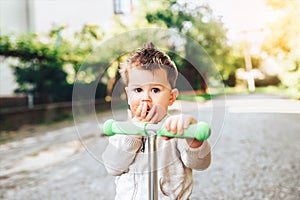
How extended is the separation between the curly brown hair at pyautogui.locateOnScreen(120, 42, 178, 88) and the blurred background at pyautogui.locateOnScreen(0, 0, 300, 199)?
1.9 inches

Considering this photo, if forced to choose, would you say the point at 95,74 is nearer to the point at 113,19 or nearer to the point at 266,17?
the point at 266,17

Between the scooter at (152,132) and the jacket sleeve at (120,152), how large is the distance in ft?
0.15

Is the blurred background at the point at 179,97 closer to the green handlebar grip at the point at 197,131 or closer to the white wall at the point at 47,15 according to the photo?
the white wall at the point at 47,15

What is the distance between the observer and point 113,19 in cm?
497

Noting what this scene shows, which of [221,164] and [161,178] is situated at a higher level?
[161,178]

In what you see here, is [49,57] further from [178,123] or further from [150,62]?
[178,123]

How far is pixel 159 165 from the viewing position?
0.83 m

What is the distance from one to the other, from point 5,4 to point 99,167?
331cm

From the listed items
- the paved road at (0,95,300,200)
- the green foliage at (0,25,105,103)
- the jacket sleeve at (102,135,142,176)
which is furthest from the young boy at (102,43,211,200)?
the green foliage at (0,25,105,103)

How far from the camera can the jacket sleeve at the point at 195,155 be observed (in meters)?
0.81

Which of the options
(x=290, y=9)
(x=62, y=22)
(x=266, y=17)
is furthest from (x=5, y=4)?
(x=290, y=9)

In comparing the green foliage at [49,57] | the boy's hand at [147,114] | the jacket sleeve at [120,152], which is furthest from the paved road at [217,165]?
the green foliage at [49,57]

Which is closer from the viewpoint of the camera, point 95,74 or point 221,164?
point 95,74

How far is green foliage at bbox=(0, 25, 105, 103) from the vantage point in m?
4.67
